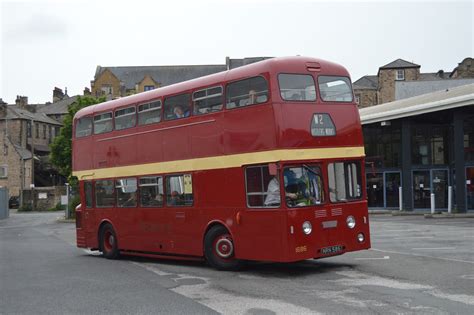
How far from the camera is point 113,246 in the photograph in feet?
55.9

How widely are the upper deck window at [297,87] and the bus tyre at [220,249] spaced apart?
3169mm

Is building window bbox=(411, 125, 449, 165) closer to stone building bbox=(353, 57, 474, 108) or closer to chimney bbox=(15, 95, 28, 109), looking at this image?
stone building bbox=(353, 57, 474, 108)

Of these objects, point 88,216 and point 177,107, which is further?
point 88,216

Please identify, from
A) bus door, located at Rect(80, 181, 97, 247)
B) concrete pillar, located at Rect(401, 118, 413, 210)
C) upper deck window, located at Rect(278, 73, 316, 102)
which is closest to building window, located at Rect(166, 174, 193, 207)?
upper deck window, located at Rect(278, 73, 316, 102)

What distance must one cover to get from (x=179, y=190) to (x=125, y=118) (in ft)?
9.81

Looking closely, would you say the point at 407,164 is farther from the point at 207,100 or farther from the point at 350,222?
the point at 207,100

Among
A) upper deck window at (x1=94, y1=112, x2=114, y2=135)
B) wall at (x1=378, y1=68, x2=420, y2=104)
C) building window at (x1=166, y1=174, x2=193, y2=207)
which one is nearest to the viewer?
building window at (x1=166, y1=174, x2=193, y2=207)

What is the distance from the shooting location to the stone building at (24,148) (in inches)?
2980

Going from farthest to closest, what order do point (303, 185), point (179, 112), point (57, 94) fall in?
1. point (57, 94)
2. point (179, 112)
3. point (303, 185)

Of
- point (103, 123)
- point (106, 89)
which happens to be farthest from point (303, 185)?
point (106, 89)

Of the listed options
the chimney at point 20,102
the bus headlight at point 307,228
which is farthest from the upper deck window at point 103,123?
the chimney at point 20,102

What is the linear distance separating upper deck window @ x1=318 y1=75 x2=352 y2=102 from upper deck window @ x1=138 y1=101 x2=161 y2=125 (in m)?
4.30

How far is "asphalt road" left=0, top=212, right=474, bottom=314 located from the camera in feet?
29.0

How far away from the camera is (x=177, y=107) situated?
14133mm
